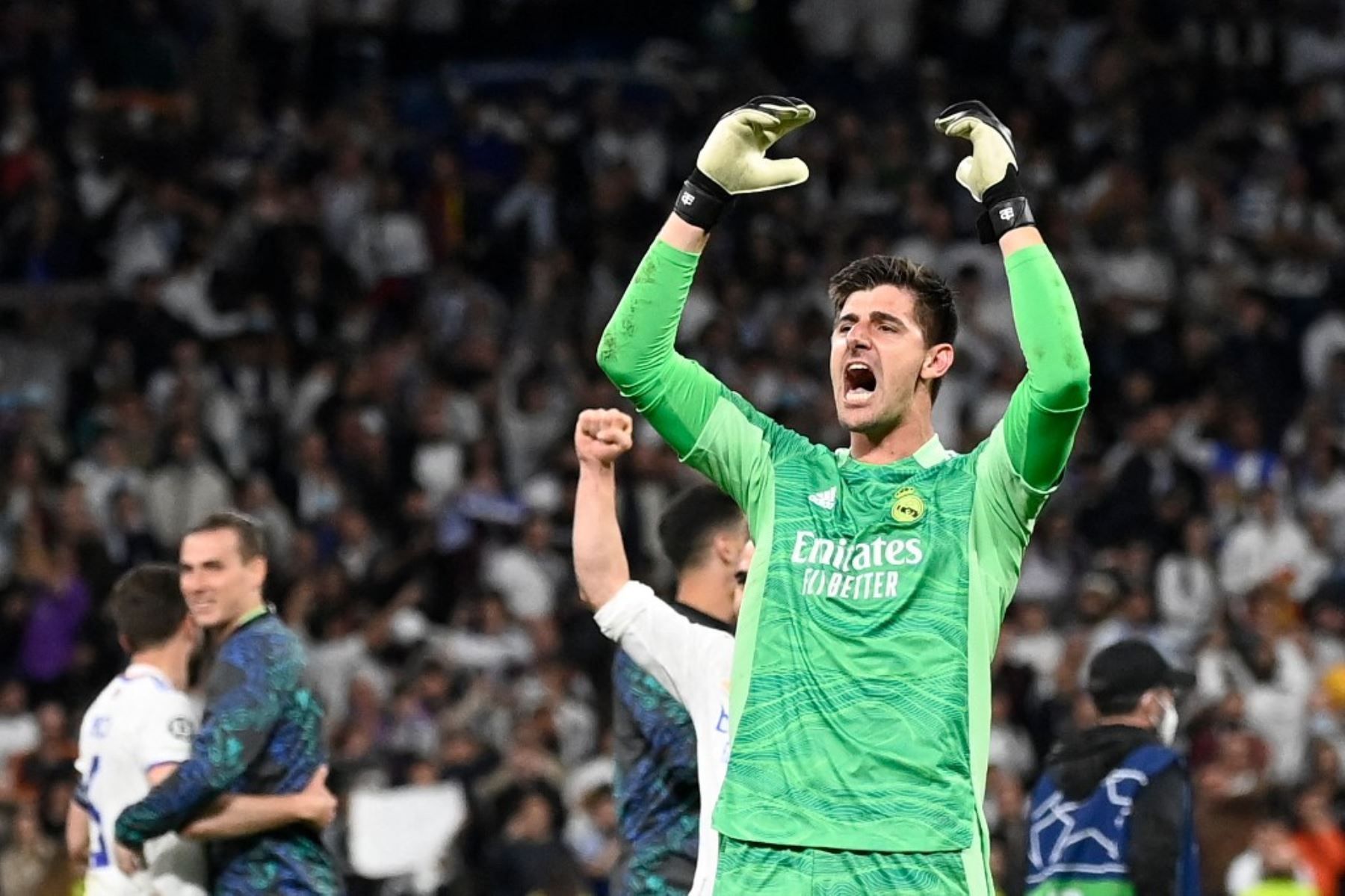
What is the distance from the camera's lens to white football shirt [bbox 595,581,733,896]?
594 cm

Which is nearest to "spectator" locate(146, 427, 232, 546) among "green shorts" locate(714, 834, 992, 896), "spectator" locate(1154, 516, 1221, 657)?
"spectator" locate(1154, 516, 1221, 657)

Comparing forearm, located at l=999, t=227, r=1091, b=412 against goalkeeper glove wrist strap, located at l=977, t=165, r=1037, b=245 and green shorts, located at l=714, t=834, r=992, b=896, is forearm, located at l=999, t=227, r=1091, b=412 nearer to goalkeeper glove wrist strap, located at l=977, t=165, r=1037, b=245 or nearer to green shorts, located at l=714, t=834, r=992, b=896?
goalkeeper glove wrist strap, located at l=977, t=165, r=1037, b=245

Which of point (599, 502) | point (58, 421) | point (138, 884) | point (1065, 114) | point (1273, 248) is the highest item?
point (1065, 114)

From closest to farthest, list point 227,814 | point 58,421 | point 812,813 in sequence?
point 812,813 < point 227,814 < point 58,421

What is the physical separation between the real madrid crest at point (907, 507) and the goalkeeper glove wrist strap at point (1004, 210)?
0.52 metres

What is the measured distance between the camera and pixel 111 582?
571 inches

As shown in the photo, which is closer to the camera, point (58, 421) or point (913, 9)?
point (58, 421)

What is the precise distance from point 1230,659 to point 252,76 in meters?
8.93

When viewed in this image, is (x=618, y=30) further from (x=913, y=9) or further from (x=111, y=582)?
(x=111, y=582)

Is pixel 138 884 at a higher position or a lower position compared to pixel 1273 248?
lower

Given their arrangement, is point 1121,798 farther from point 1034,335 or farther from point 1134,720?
point 1034,335

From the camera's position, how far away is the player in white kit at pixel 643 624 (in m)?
5.45

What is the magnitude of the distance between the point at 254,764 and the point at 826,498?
259 cm

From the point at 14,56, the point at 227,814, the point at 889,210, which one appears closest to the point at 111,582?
the point at 14,56
